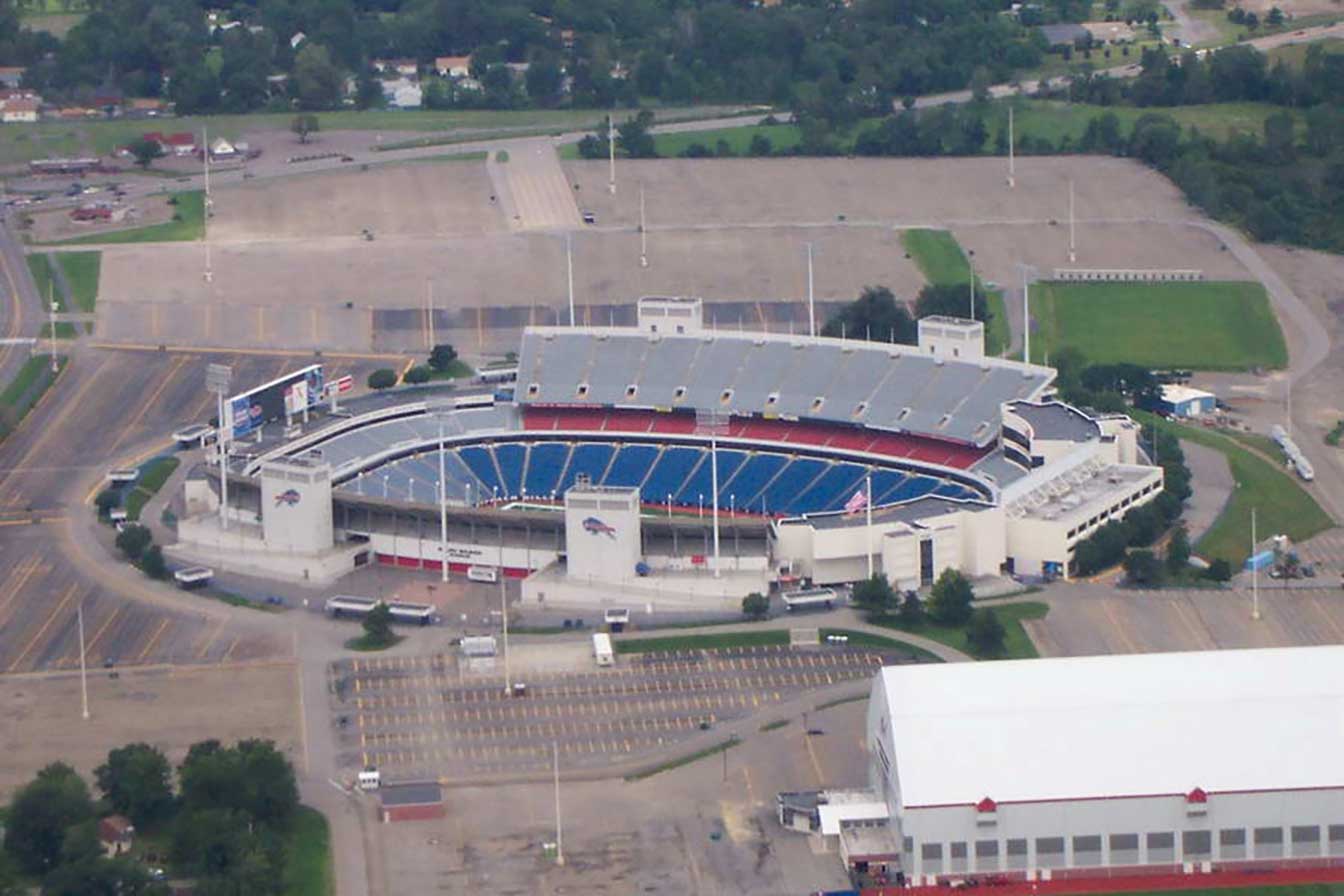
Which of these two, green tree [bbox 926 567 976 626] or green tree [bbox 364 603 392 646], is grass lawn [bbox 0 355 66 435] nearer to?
green tree [bbox 364 603 392 646]

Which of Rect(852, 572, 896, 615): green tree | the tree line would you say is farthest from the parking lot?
the tree line

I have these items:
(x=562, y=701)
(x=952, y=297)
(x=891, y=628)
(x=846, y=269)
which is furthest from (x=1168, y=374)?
(x=562, y=701)

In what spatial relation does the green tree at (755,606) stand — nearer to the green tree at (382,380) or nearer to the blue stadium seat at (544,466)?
the blue stadium seat at (544,466)

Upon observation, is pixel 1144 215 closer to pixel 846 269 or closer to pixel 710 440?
pixel 846 269

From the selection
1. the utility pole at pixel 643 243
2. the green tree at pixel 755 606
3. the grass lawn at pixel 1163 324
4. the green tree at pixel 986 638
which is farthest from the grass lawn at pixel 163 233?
the green tree at pixel 986 638

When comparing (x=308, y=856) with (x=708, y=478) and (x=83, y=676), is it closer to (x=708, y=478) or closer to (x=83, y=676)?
(x=83, y=676)

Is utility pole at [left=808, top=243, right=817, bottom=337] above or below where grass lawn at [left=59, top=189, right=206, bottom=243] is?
below
